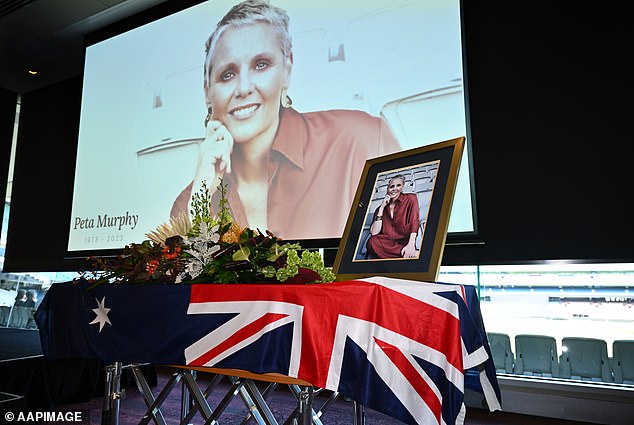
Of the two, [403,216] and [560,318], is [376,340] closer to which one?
[403,216]

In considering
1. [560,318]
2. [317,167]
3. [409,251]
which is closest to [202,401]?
[409,251]

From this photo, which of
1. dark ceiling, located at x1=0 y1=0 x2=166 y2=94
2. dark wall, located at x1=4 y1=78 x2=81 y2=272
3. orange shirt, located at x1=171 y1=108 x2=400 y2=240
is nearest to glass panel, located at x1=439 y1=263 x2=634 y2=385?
→ orange shirt, located at x1=171 y1=108 x2=400 y2=240

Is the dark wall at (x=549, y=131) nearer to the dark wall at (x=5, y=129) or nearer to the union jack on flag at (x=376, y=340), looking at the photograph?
the union jack on flag at (x=376, y=340)

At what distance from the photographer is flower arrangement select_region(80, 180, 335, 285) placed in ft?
4.11

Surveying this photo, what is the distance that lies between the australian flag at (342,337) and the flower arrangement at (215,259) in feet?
0.22

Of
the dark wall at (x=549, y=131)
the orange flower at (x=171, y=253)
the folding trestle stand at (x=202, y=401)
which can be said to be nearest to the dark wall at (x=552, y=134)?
the dark wall at (x=549, y=131)

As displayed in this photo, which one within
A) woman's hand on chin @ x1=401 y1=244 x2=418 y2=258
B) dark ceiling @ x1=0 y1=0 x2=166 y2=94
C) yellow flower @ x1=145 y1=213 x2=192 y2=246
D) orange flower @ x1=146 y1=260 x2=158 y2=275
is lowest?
orange flower @ x1=146 y1=260 x2=158 y2=275

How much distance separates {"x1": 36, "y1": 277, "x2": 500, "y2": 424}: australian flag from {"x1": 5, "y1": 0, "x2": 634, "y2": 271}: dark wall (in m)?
1.88

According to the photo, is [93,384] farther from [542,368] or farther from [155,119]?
[542,368]

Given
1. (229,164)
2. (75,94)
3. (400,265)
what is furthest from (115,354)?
(75,94)

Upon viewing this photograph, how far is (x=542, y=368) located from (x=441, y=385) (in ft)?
9.04

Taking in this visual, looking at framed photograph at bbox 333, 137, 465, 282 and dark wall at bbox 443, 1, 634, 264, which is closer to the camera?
framed photograph at bbox 333, 137, 465, 282

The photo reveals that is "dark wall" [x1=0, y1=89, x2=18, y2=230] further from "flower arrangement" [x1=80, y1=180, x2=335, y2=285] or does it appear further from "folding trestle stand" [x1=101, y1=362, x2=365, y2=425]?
"flower arrangement" [x1=80, y1=180, x2=335, y2=285]

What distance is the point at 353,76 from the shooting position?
10.9 ft
